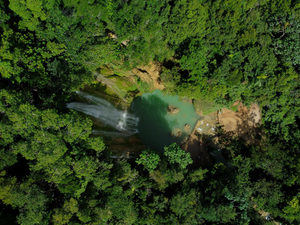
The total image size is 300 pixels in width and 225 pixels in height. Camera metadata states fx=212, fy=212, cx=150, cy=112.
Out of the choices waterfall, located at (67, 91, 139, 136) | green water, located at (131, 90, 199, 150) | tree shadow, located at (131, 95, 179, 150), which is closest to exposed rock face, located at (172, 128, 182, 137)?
green water, located at (131, 90, 199, 150)

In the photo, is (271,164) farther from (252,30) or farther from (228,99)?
(252,30)

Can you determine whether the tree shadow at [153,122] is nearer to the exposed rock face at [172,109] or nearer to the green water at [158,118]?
the green water at [158,118]

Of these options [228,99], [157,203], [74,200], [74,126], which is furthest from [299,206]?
[74,126]

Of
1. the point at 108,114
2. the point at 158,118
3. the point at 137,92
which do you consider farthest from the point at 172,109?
the point at 108,114

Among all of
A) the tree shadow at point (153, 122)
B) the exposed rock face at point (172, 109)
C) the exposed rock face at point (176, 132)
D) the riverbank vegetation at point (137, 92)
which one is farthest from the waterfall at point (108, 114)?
the exposed rock face at point (176, 132)

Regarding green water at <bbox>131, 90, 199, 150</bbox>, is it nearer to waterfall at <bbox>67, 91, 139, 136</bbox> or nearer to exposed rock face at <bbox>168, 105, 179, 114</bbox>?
exposed rock face at <bbox>168, 105, 179, 114</bbox>
